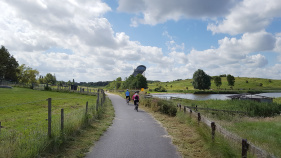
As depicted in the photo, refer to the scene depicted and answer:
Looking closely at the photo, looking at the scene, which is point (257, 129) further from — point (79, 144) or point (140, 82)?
point (140, 82)

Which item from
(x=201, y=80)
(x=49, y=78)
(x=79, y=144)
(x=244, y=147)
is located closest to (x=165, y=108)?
(x=79, y=144)

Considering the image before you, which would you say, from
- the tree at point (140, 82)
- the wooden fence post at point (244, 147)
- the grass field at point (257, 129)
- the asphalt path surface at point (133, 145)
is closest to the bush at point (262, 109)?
the grass field at point (257, 129)

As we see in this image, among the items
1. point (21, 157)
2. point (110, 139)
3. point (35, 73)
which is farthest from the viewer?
point (35, 73)

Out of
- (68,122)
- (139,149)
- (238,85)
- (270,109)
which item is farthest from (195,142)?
(238,85)

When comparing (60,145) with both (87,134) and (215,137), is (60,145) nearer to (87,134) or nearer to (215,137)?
(87,134)

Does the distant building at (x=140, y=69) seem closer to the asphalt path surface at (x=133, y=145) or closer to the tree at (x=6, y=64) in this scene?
the tree at (x=6, y=64)

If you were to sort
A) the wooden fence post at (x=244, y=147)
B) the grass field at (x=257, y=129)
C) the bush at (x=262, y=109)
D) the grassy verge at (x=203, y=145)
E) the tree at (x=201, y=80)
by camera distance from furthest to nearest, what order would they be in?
the tree at (x=201, y=80) → the bush at (x=262, y=109) → the grass field at (x=257, y=129) → the grassy verge at (x=203, y=145) → the wooden fence post at (x=244, y=147)

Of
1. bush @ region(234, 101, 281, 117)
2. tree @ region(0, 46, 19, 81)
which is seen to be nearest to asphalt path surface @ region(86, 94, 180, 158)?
bush @ region(234, 101, 281, 117)

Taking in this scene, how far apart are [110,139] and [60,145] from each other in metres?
2.03

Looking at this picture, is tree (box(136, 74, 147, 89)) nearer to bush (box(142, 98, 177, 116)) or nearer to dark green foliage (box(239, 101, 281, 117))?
dark green foliage (box(239, 101, 281, 117))

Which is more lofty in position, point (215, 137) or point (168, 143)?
point (215, 137)

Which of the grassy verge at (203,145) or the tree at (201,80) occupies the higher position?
the tree at (201,80)

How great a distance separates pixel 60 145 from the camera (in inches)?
257

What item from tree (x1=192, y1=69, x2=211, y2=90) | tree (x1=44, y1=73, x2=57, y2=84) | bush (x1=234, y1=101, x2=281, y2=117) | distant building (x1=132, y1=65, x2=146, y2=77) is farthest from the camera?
distant building (x1=132, y1=65, x2=146, y2=77)
